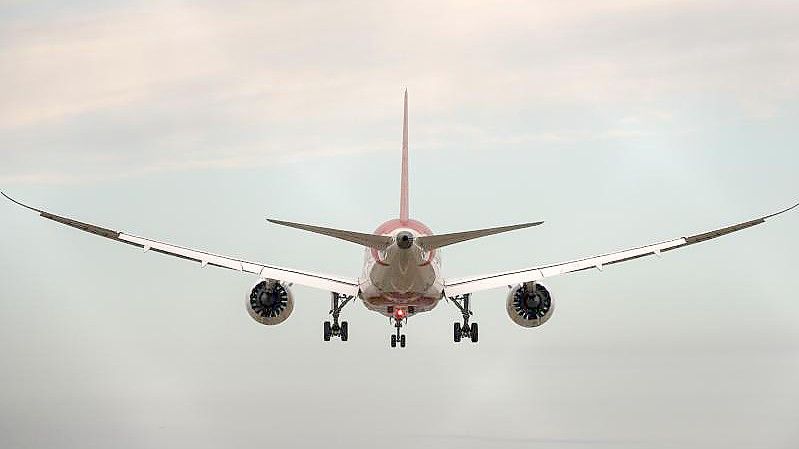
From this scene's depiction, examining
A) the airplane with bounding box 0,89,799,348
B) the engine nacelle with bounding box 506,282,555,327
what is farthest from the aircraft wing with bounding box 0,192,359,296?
the engine nacelle with bounding box 506,282,555,327

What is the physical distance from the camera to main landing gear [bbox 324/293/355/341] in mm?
84375

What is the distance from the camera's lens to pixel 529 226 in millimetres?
62375

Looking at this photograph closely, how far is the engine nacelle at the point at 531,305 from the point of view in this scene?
81.8m

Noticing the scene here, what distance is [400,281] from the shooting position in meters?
74.2

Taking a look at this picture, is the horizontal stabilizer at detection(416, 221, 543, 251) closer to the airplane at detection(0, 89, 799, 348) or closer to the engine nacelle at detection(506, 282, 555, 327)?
the airplane at detection(0, 89, 799, 348)

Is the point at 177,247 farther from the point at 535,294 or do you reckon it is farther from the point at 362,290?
the point at 535,294

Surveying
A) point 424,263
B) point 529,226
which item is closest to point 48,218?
point 424,263

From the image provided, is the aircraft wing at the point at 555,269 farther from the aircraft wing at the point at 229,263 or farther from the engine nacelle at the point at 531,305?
the aircraft wing at the point at 229,263

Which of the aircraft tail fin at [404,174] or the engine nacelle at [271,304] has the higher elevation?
the aircraft tail fin at [404,174]

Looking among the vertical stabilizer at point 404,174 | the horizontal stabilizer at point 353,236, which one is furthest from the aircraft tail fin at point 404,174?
the horizontal stabilizer at point 353,236

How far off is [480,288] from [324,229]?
19.0m

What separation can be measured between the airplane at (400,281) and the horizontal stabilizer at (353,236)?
154 cm

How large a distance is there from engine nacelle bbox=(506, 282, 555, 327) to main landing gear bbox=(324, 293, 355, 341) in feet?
29.2

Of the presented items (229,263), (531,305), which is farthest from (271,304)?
(531,305)
